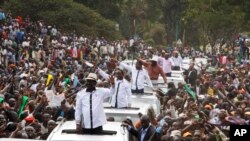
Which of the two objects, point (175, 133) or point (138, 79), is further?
point (138, 79)

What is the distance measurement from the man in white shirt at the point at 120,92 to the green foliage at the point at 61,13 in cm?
3048

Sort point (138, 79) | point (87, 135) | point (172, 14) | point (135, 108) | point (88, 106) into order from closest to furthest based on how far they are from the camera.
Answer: point (87, 135), point (88, 106), point (135, 108), point (138, 79), point (172, 14)

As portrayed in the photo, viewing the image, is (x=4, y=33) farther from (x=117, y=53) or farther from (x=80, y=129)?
(x=80, y=129)

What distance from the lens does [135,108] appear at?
12016mm

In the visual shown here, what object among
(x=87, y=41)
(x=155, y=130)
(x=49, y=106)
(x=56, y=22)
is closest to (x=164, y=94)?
(x=49, y=106)

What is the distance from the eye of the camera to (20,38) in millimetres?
30219

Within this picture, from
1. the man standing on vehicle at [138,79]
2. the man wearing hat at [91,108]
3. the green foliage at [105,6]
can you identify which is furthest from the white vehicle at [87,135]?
the green foliage at [105,6]

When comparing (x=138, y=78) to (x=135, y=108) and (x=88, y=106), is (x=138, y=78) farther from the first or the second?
(x=88, y=106)

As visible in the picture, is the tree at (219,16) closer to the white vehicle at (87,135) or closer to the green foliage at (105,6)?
the green foliage at (105,6)

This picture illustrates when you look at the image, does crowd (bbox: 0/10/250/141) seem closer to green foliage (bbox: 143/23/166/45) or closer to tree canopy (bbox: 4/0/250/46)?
tree canopy (bbox: 4/0/250/46)

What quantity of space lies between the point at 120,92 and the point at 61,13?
31.8m

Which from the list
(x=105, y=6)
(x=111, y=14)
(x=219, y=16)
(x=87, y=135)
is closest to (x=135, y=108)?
(x=87, y=135)

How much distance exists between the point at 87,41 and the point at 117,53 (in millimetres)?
2341

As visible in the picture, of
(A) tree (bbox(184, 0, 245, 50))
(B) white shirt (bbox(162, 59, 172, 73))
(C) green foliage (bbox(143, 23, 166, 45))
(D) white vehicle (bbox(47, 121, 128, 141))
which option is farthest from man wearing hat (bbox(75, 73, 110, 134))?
(C) green foliage (bbox(143, 23, 166, 45))
